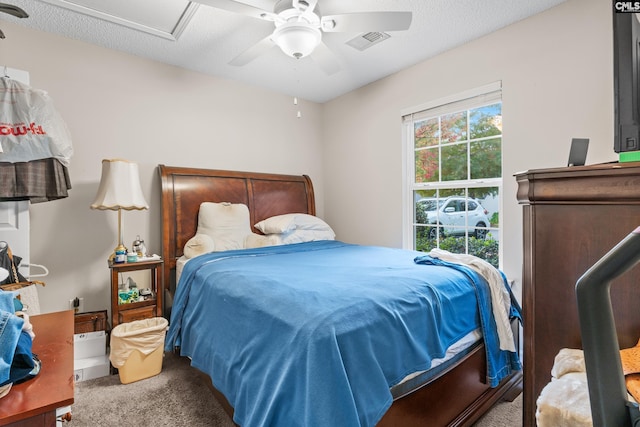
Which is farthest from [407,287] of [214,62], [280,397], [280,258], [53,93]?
[53,93]

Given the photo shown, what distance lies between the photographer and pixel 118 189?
7.76 ft

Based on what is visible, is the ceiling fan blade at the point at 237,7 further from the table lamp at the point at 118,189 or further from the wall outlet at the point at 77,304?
the wall outlet at the point at 77,304

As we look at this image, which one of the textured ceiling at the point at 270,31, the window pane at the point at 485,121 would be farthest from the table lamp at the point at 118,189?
the window pane at the point at 485,121

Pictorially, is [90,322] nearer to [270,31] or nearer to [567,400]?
[270,31]

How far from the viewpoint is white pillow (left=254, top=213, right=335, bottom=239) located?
10.3 ft

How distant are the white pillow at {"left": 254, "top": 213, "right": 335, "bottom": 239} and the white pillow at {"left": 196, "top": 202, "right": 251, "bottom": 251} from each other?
0.21m

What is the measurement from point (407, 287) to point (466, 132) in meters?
1.93

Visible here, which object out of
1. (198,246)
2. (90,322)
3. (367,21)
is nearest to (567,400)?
(367,21)

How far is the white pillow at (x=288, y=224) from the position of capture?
3.15 meters

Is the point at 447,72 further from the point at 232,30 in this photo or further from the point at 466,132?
the point at 232,30

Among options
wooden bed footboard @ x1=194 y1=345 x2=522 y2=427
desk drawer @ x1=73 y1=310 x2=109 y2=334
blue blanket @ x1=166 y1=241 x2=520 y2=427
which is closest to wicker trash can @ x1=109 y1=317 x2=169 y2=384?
blue blanket @ x1=166 y1=241 x2=520 y2=427

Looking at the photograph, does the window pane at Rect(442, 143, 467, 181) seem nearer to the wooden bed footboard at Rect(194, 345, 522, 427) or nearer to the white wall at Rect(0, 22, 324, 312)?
the wooden bed footboard at Rect(194, 345, 522, 427)

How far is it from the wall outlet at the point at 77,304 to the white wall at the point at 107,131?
0.11 ft

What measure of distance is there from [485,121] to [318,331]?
96.9 inches
